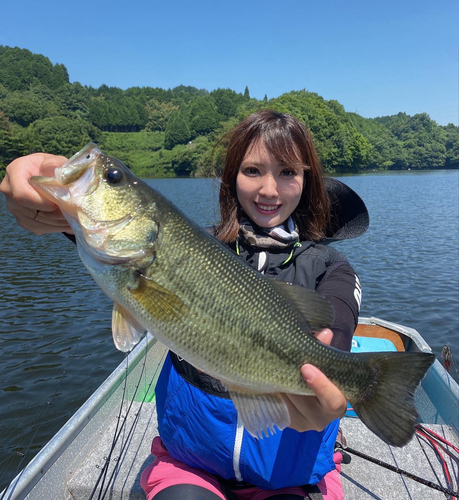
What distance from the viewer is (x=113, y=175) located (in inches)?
86.9

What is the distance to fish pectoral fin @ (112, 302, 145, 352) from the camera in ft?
6.95

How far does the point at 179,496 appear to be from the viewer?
2.46 meters

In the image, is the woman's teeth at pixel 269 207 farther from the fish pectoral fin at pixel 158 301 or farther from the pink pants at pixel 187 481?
the pink pants at pixel 187 481

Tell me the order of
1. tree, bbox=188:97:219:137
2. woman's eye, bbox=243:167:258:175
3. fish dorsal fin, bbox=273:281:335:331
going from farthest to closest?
tree, bbox=188:97:219:137
woman's eye, bbox=243:167:258:175
fish dorsal fin, bbox=273:281:335:331

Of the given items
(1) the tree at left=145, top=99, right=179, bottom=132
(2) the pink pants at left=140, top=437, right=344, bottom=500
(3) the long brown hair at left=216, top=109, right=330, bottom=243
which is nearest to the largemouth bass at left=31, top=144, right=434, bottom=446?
(2) the pink pants at left=140, top=437, right=344, bottom=500

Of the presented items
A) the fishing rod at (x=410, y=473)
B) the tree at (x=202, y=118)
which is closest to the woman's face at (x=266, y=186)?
the fishing rod at (x=410, y=473)

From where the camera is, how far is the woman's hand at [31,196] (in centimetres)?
208

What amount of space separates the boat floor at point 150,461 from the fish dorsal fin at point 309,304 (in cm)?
224

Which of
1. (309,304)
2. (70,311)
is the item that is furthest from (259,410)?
(70,311)

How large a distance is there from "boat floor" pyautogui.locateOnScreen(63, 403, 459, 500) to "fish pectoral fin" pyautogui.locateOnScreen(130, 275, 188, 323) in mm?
2265

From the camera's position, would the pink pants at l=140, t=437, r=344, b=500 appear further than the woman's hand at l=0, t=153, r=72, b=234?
Yes

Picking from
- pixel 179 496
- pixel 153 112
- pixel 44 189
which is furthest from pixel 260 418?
pixel 153 112

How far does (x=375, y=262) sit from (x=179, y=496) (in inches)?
657

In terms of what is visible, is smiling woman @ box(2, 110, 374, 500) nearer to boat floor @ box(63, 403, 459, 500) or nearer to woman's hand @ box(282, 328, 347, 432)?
woman's hand @ box(282, 328, 347, 432)
